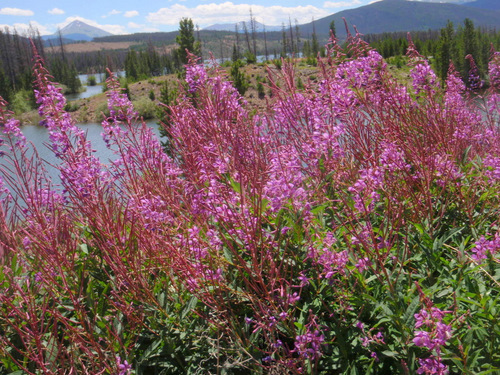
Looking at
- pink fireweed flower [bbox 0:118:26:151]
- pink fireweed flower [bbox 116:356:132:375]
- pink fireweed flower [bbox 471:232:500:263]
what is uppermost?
pink fireweed flower [bbox 0:118:26:151]

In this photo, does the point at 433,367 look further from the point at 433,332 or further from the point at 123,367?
the point at 123,367

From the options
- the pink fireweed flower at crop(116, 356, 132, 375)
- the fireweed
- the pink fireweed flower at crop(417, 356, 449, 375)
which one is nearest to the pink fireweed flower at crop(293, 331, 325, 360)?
the fireweed

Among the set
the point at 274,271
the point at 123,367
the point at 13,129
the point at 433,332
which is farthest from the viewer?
the point at 13,129

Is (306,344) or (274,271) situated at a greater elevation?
(274,271)

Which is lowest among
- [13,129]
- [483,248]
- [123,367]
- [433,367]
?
[123,367]

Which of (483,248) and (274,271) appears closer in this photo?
(483,248)

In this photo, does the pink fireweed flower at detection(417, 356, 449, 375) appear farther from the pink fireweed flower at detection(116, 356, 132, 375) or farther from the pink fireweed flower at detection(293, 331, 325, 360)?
the pink fireweed flower at detection(116, 356, 132, 375)

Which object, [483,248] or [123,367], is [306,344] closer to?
[123,367]

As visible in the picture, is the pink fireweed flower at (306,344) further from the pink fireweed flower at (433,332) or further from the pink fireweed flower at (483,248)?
the pink fireweed flower at (483,248)

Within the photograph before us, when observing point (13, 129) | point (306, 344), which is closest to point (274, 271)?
point (306, 344)

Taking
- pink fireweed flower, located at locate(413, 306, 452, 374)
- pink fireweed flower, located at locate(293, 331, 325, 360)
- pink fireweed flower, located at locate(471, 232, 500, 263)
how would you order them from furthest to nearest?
1. pink fireweed flower, located at locate(471, 232, 500, 263)
2. pink fireweed flower, located at locate(293, 331, 325, 360)
3. pink fireweed flower, located at locate(413, 306, 452, 374)

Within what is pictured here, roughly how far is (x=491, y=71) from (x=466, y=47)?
40.7m

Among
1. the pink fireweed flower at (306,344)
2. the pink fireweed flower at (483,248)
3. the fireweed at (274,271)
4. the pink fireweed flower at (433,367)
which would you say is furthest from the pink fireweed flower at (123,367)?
the pink fireweed flower at (483,248)

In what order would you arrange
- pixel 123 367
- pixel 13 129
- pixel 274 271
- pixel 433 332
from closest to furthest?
pixel 433 332, pixel 123 367, pixel 274 271, pixel 13 129
